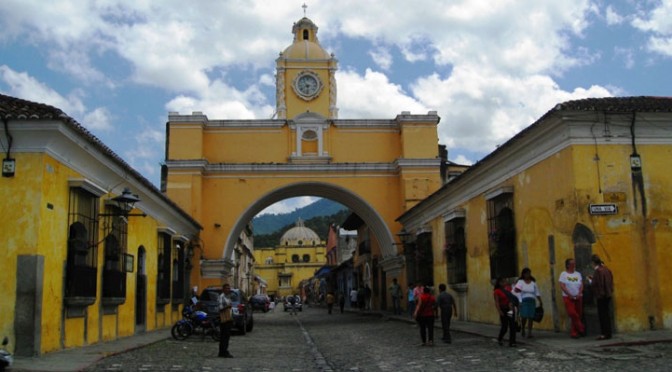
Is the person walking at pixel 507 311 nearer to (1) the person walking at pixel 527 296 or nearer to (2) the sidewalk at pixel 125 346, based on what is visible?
(2) the sidewalk at pixel 125 346

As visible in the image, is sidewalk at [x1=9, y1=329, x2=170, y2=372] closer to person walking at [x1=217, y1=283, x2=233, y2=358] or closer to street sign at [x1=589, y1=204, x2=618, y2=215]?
person walking at [x1=217, y1=283, x2=233, y2=358]

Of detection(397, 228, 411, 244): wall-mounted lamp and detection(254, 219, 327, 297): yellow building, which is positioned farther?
detection(254, 219, 327, 297): yellow building

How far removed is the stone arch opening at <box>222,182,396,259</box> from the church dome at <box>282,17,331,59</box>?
564 cm

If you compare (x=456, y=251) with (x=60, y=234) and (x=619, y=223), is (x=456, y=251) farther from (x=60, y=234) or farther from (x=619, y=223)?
(x=60, y=234)

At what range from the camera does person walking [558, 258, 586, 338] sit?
444 inches

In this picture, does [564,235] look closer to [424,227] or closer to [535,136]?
[535,136]

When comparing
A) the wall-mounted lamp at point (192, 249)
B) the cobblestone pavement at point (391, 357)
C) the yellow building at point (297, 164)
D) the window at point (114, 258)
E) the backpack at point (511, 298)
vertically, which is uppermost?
the yellow building at point (297, 164)

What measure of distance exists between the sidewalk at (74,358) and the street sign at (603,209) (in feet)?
26.1

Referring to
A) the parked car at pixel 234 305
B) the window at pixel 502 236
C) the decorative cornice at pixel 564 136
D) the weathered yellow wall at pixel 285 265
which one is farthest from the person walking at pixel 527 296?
the weathered yellow wall at pixel 285 265

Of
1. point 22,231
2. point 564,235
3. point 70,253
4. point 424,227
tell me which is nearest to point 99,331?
point 70,253

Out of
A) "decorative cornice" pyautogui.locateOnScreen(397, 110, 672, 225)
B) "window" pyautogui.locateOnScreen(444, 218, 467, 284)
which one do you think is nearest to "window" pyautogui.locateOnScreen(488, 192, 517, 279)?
"decorative cornice" pyautogui.locateOnScreen(397, 110, 672, 225)

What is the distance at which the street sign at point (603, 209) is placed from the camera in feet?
38.7

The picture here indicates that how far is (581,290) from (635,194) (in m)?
1.97

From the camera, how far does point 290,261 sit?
9988cm
